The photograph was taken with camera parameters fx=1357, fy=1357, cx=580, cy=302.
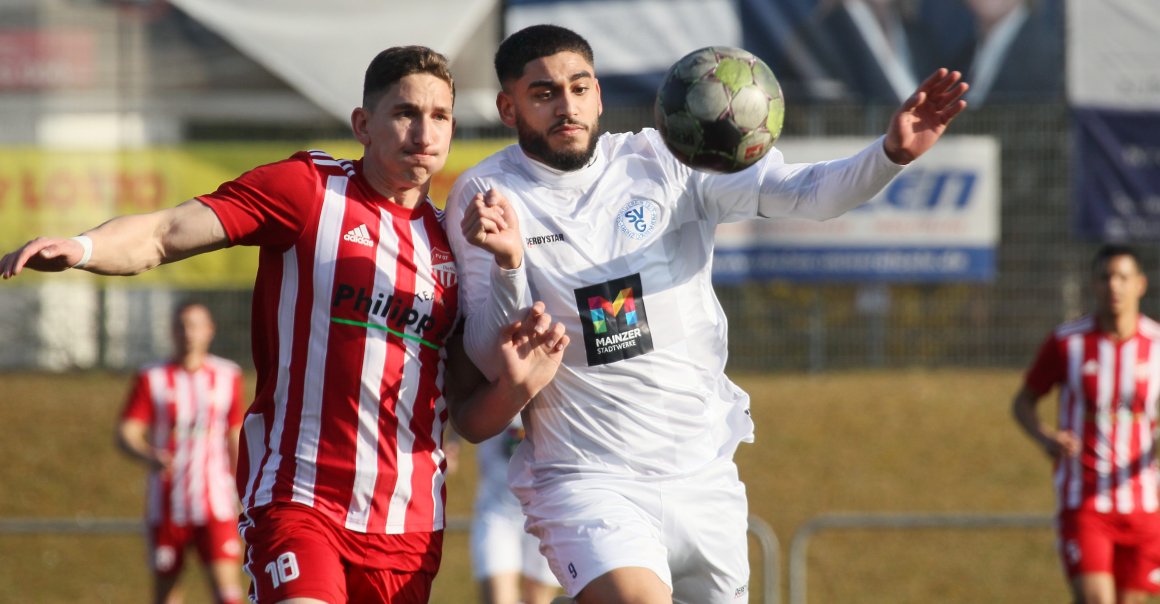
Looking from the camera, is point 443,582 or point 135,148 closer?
point 443,582

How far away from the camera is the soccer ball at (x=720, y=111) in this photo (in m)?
3.98

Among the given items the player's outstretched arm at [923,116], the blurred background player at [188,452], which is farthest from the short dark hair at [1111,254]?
the blurred background player at [188,452]

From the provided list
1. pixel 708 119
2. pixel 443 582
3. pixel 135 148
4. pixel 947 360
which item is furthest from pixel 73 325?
pixel 708 119

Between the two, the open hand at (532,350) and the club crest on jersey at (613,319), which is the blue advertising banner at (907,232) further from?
the open hand at (532,350)

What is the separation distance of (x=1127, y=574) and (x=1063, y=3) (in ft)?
19.0

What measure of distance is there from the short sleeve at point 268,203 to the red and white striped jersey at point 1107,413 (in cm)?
531

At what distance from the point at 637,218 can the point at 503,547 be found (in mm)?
3309

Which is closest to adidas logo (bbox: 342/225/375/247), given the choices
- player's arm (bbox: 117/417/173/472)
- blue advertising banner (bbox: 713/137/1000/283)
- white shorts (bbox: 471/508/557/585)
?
white shorts (bbox: 471/508/557/585)

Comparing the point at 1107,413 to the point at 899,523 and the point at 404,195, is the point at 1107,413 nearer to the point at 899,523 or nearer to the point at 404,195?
the point at 899,523

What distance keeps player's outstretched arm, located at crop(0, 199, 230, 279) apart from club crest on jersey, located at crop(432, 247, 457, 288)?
65 cm

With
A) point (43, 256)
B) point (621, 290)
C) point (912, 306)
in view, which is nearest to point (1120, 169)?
point (912, 306)

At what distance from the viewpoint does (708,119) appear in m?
3.97

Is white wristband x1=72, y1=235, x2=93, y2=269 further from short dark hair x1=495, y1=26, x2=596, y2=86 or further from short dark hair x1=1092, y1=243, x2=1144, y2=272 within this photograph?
Result: short dark hair x1=1092, y1=243, x2=1144, y2=272

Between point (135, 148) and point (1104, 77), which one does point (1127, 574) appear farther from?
point (135, 148)
